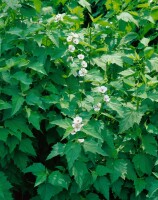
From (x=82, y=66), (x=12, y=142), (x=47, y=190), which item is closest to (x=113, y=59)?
(x=82, y=66)

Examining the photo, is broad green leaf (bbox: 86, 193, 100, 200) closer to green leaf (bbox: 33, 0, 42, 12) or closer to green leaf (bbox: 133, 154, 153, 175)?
green leaf (bbox: 133, 154, 153, 175)

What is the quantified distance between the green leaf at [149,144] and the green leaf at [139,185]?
217 millimetres

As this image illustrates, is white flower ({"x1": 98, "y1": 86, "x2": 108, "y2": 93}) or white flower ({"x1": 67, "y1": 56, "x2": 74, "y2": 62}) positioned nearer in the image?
white flower ({"x1": 98, "y1": 86, "x2": 108, "y2": 93})

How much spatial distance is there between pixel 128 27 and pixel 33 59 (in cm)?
99

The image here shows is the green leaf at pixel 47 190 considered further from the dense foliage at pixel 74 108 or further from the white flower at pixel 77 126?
the white flower at pixel 77 126

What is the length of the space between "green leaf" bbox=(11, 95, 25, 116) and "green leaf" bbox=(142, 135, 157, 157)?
976 mm

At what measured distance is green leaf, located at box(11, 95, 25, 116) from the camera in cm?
277

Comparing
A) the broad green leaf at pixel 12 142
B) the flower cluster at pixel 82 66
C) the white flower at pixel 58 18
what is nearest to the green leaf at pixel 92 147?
the broad green leaf at pixel 12 142

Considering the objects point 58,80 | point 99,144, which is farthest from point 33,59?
point 99,144

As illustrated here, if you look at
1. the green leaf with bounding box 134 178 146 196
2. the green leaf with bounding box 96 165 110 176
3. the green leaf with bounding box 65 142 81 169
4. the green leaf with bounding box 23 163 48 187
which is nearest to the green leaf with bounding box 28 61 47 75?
the green leaf with bounding box 65 142 81 169

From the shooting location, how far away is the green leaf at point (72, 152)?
266 cm

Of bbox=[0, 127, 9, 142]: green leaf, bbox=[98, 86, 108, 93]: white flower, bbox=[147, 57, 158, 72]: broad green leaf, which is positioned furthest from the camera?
bbox=[147, 57, 158, 72]: broad green leaf

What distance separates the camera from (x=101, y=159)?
3.10 m

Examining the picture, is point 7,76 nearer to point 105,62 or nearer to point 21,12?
point 21,12
